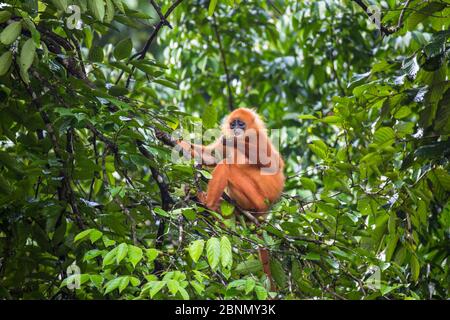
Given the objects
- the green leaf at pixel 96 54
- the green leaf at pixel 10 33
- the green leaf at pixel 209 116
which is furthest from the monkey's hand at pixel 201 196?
the green leaf at pixel 10 33

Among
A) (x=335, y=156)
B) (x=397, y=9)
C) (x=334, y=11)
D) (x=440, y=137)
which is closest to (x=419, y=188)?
(x=440, y=137)

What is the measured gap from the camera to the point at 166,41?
23.8 ft

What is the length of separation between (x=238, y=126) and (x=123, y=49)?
7.41 ft

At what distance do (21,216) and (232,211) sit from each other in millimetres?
1256

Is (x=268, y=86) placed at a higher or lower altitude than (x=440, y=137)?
higher

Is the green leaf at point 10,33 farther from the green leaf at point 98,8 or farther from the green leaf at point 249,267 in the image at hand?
the green leaf at point 249,267

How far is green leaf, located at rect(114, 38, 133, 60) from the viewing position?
145 inches

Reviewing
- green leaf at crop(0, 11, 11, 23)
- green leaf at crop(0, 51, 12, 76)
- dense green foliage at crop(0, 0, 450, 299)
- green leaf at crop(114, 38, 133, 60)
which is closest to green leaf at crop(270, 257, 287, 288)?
dense green foliage at crop(0, 0, 450, 299)

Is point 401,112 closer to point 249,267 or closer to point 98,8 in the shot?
point 249,267

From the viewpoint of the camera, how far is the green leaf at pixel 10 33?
294 cm

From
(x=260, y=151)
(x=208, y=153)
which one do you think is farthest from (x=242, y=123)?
(x=208, y=153)

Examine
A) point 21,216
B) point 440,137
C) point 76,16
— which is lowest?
point 21,216

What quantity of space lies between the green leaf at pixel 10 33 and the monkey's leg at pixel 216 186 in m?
1.79

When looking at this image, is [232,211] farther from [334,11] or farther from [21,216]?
[334,11]
